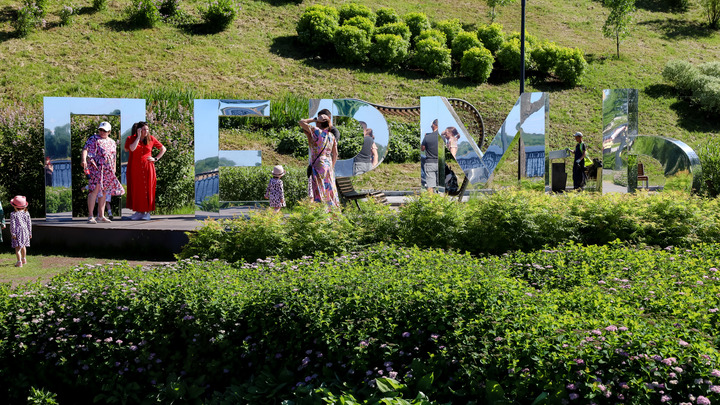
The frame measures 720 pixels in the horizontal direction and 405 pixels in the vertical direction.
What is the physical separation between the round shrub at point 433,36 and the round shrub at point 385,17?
1.34 metres

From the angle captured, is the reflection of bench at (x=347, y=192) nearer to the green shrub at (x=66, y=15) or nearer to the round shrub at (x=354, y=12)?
the round shrub at (x=354, y=12)

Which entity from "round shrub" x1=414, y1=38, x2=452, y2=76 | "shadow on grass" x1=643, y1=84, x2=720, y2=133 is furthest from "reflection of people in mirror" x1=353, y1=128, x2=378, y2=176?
"shadow on grass" x1=643, y1=84, x2=720, y2=133

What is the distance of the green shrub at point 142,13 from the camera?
2400 cm

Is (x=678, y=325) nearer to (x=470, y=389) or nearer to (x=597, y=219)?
(x=470, y=389)

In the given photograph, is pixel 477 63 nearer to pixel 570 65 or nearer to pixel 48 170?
pixel 570 65

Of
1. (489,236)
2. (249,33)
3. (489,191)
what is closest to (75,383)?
(489,236)

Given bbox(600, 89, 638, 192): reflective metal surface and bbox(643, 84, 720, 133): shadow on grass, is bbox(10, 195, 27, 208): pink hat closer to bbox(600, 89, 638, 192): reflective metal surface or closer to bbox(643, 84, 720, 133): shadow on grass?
bbox(600, 89, 638, 192): reflective metal surface

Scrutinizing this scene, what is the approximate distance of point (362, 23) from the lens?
24.8m

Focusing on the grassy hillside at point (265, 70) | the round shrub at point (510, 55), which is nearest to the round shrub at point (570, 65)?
the grassy hillside at point (265, 70)

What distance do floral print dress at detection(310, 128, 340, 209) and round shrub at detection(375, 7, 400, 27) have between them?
18583 mm

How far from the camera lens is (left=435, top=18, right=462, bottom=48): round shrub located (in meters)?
26.8

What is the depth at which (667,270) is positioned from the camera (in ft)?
16.9

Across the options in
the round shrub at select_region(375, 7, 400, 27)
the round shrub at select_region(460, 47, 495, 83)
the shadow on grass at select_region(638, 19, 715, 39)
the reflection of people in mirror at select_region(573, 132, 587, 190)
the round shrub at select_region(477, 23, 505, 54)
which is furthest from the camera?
the shadow on grass at select_region(638, 19, 715, 39)

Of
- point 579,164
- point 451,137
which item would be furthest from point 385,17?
point 451,137
